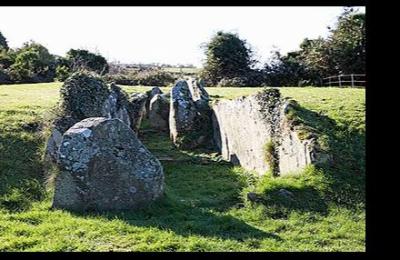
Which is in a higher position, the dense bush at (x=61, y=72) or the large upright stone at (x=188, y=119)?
the dense bush at (x=61, y=72)

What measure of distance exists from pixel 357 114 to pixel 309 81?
1912cm

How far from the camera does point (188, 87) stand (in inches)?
773

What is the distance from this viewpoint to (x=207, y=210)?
10109mm

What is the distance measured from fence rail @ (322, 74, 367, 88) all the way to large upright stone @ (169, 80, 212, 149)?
13.2 meters

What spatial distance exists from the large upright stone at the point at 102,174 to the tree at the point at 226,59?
81.2 feet

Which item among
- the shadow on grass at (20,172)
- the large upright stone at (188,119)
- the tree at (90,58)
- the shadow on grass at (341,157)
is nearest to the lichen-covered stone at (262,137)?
the shadow on grass at (341,157)

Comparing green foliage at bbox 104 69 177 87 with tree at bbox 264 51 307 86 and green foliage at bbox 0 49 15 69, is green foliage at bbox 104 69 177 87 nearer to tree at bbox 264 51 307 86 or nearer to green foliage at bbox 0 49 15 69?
tree at bbox 264 51 307 86

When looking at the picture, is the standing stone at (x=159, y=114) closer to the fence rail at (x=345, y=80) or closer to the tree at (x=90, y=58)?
the fence rail at (x=345, y=80)

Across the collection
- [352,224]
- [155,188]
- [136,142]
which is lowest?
[352,224]

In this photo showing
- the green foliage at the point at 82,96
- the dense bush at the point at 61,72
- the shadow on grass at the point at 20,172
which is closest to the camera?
the shadow on grass at the point at 20,172

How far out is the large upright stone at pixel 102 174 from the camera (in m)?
9.84

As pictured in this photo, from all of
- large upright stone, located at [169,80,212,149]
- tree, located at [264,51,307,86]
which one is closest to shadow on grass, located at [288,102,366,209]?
large upright stone, located at [169,80,212,149]

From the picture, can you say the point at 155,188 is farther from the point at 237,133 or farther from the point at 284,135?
the point at 237,133
